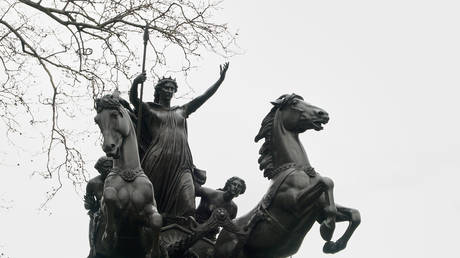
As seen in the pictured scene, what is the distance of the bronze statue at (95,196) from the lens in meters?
11.9

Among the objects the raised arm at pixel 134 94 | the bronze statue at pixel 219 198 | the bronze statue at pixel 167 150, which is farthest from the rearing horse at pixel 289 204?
the raised arm at pixel 134 94

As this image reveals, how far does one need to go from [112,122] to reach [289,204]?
2039 mm

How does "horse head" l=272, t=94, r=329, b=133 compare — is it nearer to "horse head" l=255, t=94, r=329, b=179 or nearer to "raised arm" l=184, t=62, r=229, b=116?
"horse head" l=255, t=94, r=329, b=179

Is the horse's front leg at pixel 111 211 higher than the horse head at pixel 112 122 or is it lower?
lower

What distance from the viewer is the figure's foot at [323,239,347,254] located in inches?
440

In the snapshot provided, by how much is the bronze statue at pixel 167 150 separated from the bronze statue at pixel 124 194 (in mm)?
1028

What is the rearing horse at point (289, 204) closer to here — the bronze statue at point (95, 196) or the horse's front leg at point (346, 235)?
the horse's front leg at point (346, 235)

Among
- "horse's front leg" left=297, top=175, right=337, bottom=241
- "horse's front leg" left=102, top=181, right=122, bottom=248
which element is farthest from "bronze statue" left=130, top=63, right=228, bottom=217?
"horse's front leg" left=297, top=175, right=337, bottom=241

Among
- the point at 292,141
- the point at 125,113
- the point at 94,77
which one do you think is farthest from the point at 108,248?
the point at 94,77

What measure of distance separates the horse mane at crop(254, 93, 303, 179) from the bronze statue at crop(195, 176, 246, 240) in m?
0.53

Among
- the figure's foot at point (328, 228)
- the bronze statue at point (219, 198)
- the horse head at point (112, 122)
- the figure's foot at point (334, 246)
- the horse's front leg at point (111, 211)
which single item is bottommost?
the figure's foot at point (334, 246)

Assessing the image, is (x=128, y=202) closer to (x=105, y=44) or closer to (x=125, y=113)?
(x=125, y=113)

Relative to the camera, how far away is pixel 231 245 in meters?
11.4

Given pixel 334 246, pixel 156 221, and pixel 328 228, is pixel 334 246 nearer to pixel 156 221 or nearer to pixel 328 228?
pixel 328 228
